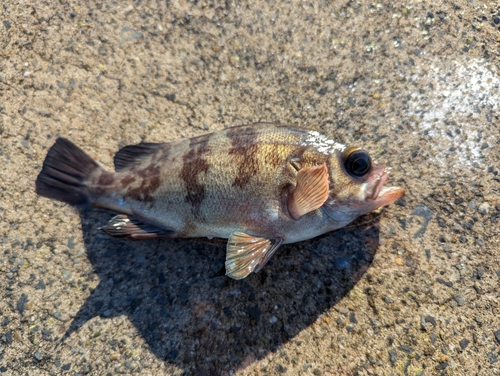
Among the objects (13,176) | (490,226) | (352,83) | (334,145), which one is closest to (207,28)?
(352,83)

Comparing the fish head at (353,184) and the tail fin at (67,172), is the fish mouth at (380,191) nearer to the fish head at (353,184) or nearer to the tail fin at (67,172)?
the fish head at (353,184)

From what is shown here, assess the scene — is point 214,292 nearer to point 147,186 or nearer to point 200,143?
point 147,186

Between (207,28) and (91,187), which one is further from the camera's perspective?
(207,28)

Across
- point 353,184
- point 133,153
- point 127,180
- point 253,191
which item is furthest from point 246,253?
point 133,153

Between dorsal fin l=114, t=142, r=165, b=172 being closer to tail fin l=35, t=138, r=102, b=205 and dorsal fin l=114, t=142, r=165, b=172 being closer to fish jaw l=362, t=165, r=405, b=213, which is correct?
tail fin l=35, t=138, r=102, b=205

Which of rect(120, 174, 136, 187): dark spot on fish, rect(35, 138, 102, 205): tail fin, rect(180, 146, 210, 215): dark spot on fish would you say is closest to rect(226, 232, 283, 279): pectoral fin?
rect(180, 146, 210, 215): dark spot on fish

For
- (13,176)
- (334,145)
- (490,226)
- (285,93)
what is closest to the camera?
(334,145)

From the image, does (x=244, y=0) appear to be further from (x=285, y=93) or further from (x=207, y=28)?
(x=285, y=93)
